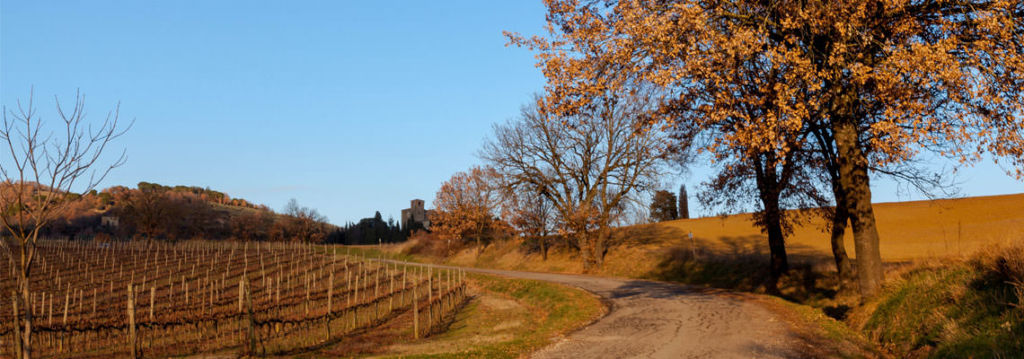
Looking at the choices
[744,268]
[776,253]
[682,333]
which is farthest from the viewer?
[744,268]

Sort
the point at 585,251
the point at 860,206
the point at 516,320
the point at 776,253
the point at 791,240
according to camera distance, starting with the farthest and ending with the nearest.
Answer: the point at 791,240 < the point at 585,251 < the point at 776,253 < the point at 516,320 < the point at 860,206

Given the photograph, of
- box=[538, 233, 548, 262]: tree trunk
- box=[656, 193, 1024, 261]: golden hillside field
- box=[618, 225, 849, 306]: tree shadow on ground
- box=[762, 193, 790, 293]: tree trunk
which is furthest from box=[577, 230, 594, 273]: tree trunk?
box=[762, 193, 790, 293]: tree trunk

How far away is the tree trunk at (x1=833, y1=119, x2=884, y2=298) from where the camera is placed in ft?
48.5

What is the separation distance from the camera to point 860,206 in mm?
14977

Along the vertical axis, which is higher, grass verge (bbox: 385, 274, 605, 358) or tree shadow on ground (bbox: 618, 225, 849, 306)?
tree shadow on ground (bbox: 618, 225, 849, 306)

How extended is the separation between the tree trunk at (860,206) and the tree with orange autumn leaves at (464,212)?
39443mm

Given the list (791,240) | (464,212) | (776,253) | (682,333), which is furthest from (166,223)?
(682,333)

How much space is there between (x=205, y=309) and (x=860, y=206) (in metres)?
32.1

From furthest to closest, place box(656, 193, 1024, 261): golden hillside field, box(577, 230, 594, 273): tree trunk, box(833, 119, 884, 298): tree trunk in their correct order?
box(577, 230, 594, 273): tree trunk, box(656, 193, 1024, 261): golden hillside field, box(833, 119, 884, 298): tree trunk

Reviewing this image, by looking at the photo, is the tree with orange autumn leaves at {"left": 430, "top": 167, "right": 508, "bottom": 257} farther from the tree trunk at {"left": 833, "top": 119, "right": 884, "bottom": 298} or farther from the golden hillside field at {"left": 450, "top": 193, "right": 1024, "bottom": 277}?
the tree trunk at {"left": 833, "top": 119, "right": 884, "bottom": 298}

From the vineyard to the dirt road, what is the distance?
7064 millimetres

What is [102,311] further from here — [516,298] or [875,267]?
[875,267]

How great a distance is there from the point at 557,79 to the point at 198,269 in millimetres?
51526

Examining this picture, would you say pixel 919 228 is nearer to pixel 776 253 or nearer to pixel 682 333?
pixel 776 253
